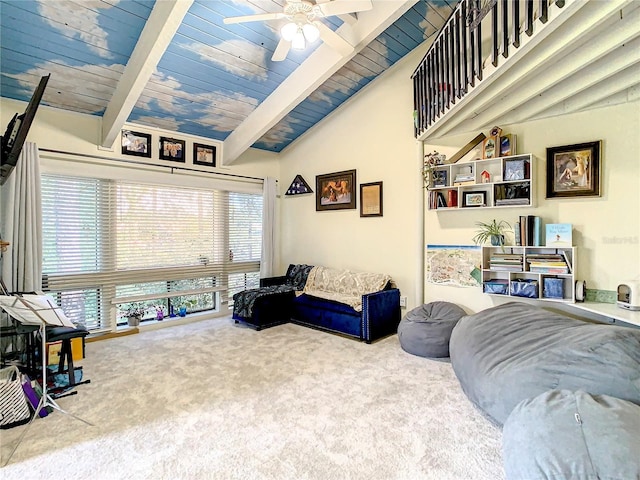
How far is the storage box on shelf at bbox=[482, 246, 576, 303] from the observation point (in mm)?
3121

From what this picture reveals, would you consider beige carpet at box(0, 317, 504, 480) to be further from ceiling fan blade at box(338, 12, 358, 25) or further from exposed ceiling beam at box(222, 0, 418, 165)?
ceiling fan blade at box(338, 12, 358, 25)

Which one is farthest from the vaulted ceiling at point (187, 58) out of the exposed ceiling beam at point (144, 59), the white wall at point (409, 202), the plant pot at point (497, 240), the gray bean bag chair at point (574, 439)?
the gray bean bag chair at point (574, 439)

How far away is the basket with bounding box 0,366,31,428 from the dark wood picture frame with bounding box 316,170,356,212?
12.7 ft

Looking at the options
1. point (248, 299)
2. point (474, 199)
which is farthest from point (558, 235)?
point (248, 299)

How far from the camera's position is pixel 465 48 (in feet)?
9.11

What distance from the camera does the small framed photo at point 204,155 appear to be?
4.88 m

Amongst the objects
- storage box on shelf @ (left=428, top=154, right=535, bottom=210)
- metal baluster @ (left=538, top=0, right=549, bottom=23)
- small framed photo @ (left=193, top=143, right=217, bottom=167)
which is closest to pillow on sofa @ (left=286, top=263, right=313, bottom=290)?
small framed photo @ (left=193, top=143, right=217, bottom=167)

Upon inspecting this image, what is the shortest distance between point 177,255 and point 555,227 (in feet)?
14.7

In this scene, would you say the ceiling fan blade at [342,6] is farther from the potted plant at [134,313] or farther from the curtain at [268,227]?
the potted plant at [134,313]

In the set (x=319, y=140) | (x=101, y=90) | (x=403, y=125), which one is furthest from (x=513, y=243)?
(x=101, y=90)

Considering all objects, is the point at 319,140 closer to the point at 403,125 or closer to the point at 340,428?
the point at 403,125

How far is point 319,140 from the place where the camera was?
527 cm

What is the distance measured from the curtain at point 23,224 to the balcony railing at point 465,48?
413cm

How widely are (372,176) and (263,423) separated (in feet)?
11.0
